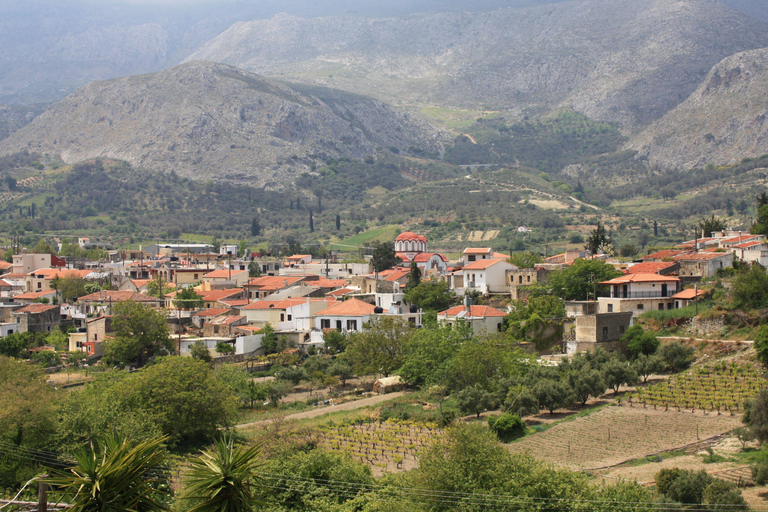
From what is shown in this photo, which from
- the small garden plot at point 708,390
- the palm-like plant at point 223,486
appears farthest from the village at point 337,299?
the palm-like plant at point 223,486

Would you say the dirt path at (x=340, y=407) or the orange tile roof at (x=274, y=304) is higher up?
the orange tile roof at (x=274, y=304)

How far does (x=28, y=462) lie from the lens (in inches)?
1234

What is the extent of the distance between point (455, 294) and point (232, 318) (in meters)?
16.9

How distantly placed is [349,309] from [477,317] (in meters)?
9.25

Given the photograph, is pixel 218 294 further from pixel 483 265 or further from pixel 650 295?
pixel 650 295

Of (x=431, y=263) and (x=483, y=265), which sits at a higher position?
(x=431, y=263)

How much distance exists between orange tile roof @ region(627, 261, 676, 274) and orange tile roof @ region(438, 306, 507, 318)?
9.61 metres

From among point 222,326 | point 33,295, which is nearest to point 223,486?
point 222,326

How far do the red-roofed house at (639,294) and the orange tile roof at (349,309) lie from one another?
15.6 meters

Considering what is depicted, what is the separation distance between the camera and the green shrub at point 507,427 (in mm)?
35312

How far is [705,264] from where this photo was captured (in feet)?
178

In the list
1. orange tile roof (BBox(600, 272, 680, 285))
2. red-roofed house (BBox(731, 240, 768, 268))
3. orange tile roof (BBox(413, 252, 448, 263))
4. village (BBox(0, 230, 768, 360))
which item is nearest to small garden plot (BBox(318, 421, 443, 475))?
village (BBox(0, 230, 768, 360))

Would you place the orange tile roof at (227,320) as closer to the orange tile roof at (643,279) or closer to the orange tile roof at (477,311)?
the orange tile roof at (477,311)

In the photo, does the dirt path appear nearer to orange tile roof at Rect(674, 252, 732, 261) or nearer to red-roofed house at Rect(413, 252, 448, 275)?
orange tile roof at Rect(674, 252, 732, 261)
